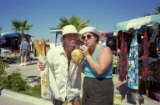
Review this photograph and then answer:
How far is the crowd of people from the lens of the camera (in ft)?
7.80

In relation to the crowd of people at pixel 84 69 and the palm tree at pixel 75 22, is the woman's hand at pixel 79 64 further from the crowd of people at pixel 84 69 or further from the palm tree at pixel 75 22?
the palm tree at pixel 75 22

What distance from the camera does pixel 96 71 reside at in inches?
90.1

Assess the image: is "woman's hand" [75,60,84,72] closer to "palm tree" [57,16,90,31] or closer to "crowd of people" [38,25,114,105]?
"crowd of people" [38,25,114,105]

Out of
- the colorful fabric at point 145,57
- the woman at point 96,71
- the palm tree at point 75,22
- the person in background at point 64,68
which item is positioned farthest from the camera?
the palm tree at point 75,22

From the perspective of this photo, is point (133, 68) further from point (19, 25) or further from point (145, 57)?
point (19, 25)

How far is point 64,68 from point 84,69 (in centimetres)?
32

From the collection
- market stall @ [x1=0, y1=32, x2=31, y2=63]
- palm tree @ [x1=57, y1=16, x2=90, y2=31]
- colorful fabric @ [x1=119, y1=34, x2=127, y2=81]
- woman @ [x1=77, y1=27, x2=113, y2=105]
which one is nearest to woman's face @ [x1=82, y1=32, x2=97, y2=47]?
woman @ [x1=77, y1=27, x2=113, y2=105]

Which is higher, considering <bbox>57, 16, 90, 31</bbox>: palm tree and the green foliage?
<bbox>57, 16, 90, 31</bbox>: palm tree

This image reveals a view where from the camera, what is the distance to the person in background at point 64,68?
276cm

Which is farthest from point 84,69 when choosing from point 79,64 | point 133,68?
point 133,68

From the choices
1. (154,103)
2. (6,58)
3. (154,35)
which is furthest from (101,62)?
(6,58)

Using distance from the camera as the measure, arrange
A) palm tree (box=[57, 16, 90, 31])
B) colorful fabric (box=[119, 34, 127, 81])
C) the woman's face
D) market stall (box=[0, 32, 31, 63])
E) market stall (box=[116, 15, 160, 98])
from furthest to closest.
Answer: palm tree (box=[57, 16, 90, 31]) → market stall (box=[0, 32, 31, 63]) → colorful fabric (box=[119, 34, 127, 81]) → market stall (box=[116, 15, 160, 98]) → the woman's face

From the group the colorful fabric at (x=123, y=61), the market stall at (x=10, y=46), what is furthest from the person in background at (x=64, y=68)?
the market stall at (x=10, y=46)

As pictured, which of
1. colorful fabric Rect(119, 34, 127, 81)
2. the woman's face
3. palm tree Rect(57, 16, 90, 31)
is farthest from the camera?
palm tree Rect(57, 16, 90, 31)
